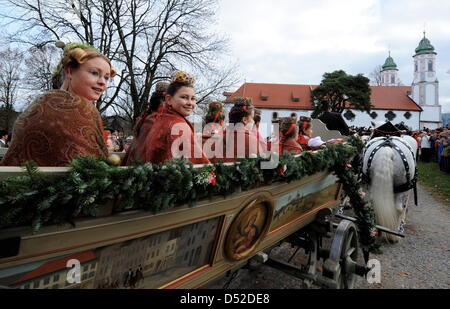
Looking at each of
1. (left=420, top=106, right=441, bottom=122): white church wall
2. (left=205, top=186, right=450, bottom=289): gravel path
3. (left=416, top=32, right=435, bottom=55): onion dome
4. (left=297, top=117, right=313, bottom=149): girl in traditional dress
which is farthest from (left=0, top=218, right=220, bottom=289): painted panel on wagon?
(left=416, top=32, right=435, bottom=55): onion dome

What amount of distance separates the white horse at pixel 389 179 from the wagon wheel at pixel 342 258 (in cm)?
133

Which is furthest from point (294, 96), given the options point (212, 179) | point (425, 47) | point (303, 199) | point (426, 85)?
point (212, 179)

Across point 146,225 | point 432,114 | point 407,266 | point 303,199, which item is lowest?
point 407,266

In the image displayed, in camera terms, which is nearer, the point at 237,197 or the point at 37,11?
the point at 237,197

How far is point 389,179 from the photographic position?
4.25 metres

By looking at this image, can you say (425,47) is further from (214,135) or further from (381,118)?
(214,135)

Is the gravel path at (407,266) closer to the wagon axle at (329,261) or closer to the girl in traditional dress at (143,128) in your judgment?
the wagon axle at (329,261)

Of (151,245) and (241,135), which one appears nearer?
(151,245)

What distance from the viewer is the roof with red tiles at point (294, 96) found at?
46.8 metres

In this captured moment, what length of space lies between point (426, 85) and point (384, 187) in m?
62.8
